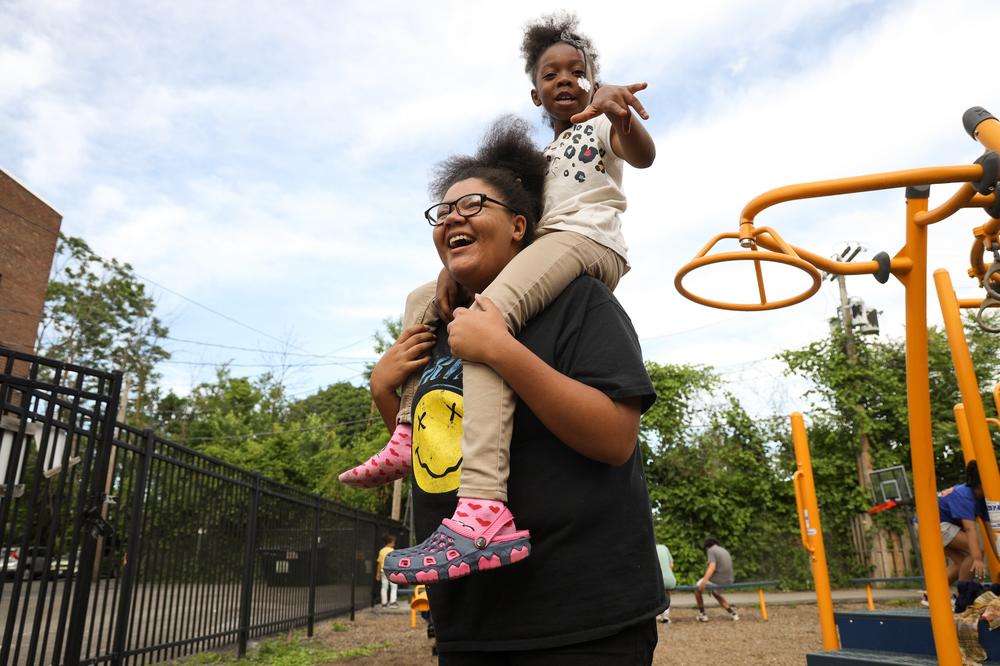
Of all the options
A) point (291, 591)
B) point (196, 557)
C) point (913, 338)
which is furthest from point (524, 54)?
point (291, 591)

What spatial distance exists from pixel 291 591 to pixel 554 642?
8740mm

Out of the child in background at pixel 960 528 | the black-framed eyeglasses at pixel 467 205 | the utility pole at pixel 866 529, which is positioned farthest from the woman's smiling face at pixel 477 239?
the utility pole at pixel 866 529

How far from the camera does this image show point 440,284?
1710 millimetres

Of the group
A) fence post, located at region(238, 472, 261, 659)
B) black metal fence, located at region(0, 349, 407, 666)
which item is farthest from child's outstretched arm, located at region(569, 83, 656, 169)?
fence post, located at region(238, 472, 261, 659)

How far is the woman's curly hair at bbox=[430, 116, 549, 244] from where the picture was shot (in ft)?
5.30

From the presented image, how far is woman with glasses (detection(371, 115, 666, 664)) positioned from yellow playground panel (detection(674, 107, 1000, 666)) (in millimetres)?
1208

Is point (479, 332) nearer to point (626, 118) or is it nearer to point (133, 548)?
point (626, 118)

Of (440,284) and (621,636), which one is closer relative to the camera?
(621,636)

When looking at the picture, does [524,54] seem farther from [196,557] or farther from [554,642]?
[196,557]

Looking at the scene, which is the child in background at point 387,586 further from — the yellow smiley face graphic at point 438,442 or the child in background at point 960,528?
the yellow smiley face graphic at point 438,442

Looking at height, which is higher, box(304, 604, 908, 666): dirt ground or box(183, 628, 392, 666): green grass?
box(183, 628, 392, 666): green grass

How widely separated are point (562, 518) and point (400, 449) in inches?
24.3

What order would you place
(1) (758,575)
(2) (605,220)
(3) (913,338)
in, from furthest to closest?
1. (1) (758,575)
2. (3) (913,338)
3. (2) (605,220)

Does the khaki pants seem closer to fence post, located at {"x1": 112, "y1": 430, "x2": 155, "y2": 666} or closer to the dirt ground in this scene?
fence post, located at {"x1": 112, "y1": 430, "x2": 155, "y2": 666}
